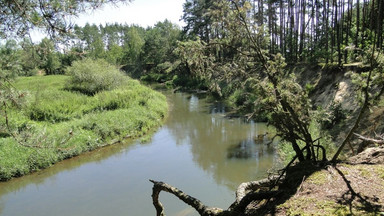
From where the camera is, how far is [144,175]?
1118 cm

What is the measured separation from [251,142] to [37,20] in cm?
1156

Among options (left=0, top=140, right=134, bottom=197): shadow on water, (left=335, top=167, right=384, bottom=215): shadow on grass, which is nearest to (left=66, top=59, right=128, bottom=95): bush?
(left=0, top=140, right=134, bottom=197): shadow on water

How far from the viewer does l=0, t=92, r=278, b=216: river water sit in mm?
9016

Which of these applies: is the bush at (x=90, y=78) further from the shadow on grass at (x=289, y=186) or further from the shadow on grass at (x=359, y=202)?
the shadow on grass at (x=359, y=202)

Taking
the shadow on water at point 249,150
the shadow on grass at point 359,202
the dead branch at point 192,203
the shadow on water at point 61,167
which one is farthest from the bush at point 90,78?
the shadow on grass at point 359,202

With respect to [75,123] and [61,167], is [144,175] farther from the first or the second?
[75,123]

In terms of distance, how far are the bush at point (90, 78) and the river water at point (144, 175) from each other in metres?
10.9

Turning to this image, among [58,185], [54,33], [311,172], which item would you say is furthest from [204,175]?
[54,33]

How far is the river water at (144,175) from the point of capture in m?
9.02

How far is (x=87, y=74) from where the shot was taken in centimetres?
2523

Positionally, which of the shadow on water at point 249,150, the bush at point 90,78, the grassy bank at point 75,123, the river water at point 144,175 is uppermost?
the bush at point 90,78

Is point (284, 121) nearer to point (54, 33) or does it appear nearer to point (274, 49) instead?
point (54, 33)

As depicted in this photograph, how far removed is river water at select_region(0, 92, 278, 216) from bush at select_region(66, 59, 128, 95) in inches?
427

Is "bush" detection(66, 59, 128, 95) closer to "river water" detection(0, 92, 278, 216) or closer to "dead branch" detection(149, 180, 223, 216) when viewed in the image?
"river water" detection(0, 92, 278, 216)
